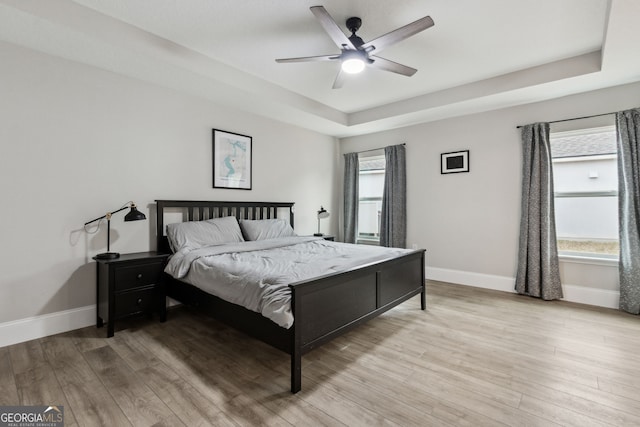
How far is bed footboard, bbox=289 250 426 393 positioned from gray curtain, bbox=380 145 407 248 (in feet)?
6.19

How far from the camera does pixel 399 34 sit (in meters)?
2.22

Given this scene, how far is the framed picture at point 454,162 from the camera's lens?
4449mm

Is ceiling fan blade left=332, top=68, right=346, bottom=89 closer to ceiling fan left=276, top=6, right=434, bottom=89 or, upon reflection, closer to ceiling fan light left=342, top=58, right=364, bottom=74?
ceiling fan left=276, top=6, right=434, bottom=89

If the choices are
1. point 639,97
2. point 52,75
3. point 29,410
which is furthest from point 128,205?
point 639,97

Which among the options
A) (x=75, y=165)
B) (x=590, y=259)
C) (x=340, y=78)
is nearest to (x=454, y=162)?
(x=590, y=259)

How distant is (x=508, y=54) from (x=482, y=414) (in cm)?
323

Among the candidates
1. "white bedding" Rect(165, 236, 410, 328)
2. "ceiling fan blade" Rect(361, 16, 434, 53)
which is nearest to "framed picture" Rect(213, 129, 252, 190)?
"white bedding" Rect(165, 236, 410, 328)

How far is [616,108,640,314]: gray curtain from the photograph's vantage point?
3.20 m

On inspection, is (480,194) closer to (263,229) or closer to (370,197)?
(370,197)

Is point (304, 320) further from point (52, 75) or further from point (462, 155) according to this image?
point (462, 155)

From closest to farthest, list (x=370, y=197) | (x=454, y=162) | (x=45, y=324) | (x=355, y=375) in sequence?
(x=355, y=375) < (x=45, y=324) < (x=454, y=162) < (x=370, y=197)

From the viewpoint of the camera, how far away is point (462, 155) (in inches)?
176

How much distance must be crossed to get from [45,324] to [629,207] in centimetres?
588

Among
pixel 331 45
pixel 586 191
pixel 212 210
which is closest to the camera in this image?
pixel 331 45
